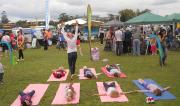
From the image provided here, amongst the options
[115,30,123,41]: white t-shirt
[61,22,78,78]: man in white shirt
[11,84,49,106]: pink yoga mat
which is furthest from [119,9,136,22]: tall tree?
[11,84,49,106]: pink yoga mat

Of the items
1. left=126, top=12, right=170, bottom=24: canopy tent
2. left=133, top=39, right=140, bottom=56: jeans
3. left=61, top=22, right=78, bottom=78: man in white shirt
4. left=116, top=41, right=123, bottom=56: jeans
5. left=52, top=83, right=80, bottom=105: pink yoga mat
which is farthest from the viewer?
left=126, top=12, right=170, bottom=24: canopy tent

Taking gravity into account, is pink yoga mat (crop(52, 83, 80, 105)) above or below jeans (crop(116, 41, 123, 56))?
below

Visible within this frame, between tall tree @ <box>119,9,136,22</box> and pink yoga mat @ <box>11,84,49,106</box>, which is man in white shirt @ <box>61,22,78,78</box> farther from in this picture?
tall tree @ <box>119,9,136,22</box>

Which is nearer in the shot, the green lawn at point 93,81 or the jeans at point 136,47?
the green lawn at point 93,81

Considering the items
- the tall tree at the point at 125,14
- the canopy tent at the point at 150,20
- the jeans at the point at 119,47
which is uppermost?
the tall tree at the point at 125,14

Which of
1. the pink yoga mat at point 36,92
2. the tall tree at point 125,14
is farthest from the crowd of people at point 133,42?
the tall tree at point 125,14

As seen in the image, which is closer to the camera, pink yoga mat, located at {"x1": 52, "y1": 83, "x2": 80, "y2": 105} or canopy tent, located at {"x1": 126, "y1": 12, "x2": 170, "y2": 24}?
pink yoga mat, located at {"x1": 52, "y1": 83, "x2": 80, "y2": 105}

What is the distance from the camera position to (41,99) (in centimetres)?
970

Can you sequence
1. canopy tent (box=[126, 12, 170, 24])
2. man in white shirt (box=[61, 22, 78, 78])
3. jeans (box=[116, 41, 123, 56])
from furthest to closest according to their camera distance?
1. canopy tent (box=[126, 12, 170, 24])
2. jeans (box=[116, 41, 123, 56])
3. man in white shirt (box=[61, 22, 78, 78])

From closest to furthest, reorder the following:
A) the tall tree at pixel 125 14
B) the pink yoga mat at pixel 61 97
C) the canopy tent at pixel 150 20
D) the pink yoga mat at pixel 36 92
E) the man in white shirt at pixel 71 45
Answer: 1. the pink yoga mat at pixel 61 97
2. the pink yoga mat at pixel 36 92
3. the man in white shirt at pixel 71 45
4. the canopy tent at pixel 150 20
5. the tall tree at pixel 125 14

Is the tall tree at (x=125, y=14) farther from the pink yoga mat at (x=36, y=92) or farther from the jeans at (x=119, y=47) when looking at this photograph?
the pink yoga mat at (x=36, y=92)

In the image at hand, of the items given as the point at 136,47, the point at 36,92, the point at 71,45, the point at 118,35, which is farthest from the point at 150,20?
the point at 36,92

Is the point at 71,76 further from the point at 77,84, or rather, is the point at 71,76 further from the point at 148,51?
the point at 148,51

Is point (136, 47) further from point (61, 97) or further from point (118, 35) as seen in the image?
point (61, 97)
